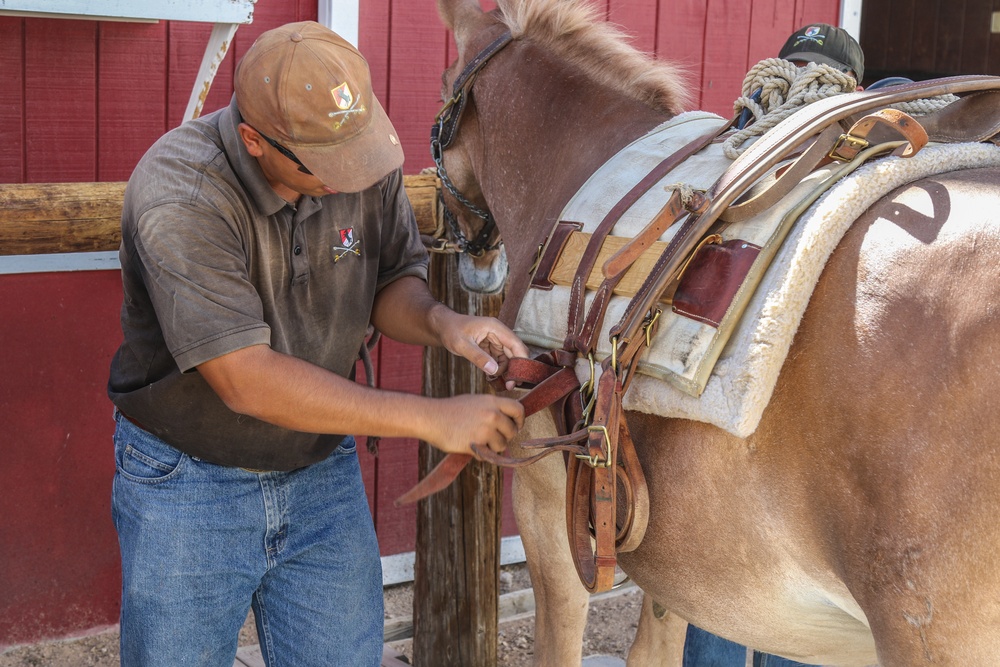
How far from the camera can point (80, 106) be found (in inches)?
117

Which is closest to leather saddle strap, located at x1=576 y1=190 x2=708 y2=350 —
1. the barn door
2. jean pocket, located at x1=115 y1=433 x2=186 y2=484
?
jean pocket, located at x1=115 y1=433 x2=186 y2=484

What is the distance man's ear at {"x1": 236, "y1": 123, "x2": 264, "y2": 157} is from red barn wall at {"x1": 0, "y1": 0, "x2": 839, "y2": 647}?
1.40m

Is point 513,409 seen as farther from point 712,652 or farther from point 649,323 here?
point 712,652

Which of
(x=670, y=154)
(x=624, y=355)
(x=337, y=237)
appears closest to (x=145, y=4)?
(x=337, y=237)

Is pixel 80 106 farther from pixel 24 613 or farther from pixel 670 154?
pixel 670 154

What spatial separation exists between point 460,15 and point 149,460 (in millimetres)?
1438

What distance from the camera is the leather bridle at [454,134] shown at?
2518 mm

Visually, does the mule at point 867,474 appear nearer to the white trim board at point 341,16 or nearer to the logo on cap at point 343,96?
the logo on cap at point 343,96

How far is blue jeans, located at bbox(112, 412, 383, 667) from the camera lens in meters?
1.94

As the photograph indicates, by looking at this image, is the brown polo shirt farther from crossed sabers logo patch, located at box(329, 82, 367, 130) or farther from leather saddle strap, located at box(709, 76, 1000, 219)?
leather saddle strap, located at box(709, 76, 1000, 219)

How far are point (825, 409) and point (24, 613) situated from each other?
9.16ft

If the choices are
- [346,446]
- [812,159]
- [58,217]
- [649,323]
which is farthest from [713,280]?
[58,217]

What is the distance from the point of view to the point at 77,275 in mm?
3111

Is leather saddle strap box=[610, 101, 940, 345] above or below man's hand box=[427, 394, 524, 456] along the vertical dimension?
above
